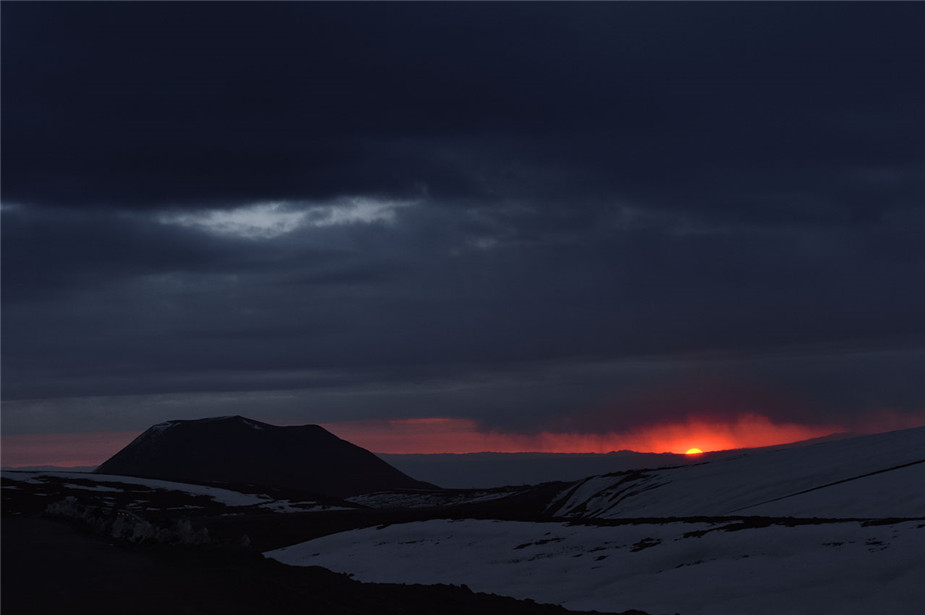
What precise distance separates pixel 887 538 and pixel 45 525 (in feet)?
153

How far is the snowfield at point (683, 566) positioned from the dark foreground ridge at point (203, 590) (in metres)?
2.98

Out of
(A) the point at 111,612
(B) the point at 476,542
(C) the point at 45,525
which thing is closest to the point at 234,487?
(C) the point at 45,525

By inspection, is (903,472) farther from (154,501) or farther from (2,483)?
(2,483)

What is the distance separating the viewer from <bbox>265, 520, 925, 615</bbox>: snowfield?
2075cm

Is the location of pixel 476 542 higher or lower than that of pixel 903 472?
lower

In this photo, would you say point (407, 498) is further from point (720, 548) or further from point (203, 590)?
point (203, 590)

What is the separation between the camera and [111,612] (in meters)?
19.9

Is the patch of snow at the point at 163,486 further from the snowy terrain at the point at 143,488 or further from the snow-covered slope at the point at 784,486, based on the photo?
the snow-covered slope at the point at 784,486

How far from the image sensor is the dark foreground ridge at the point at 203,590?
2075 centimetres

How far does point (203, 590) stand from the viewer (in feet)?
77.9

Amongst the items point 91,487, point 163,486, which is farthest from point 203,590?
point 163,486

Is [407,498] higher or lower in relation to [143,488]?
lower

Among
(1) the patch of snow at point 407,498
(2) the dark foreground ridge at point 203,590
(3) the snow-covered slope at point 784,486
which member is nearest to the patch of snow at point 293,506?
(1) the patch of snow at point 407,498

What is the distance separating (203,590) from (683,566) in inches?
566
